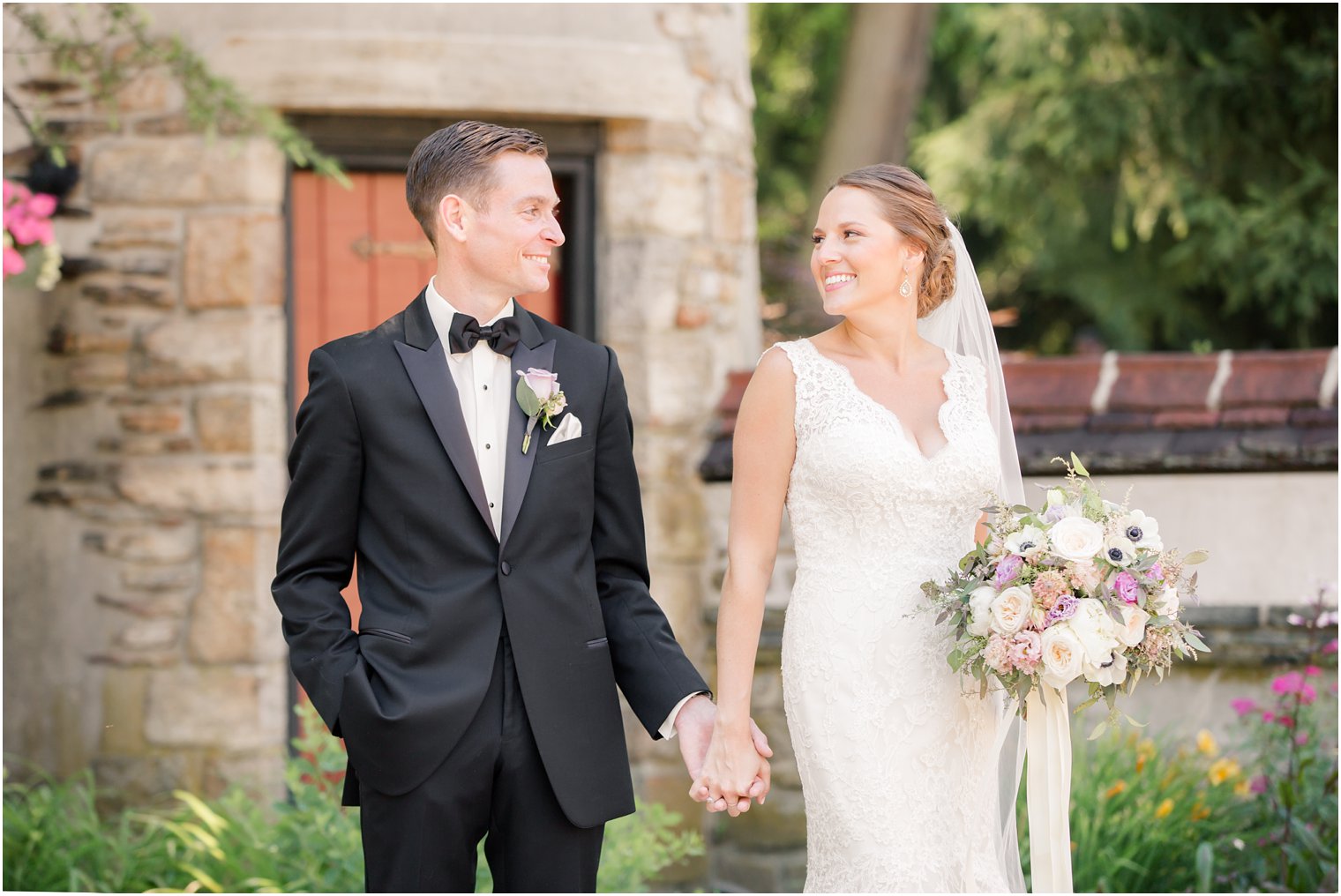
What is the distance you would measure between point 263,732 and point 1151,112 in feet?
25.6

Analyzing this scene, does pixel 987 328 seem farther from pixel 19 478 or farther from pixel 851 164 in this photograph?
pixel 851 164

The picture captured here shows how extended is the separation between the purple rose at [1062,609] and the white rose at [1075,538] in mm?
79

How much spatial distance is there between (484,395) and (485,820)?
0.81 m

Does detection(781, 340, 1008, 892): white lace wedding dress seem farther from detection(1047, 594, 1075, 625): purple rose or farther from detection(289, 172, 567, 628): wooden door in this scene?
detection(289, 172, 567, 628): wooden door

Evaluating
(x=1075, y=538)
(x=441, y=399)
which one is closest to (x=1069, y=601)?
(x=1075, y=538)

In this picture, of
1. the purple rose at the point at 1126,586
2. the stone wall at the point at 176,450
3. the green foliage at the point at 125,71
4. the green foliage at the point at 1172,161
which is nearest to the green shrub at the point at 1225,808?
the purple rose at the point at 1126,586

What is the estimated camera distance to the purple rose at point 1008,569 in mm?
2742

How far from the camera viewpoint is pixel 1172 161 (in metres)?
10.2

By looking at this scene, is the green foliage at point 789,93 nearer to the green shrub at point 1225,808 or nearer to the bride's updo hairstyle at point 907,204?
the green shrub at point 1225,808

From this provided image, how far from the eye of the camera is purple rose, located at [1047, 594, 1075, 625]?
2711mm

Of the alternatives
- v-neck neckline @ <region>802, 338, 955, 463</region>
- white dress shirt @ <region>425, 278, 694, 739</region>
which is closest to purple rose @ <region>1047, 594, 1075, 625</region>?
v-neck neckline @ <region>802, 338, 955, 463</region>

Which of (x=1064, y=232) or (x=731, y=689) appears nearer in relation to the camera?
(x=731, y=689)

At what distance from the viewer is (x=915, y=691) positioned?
297cm

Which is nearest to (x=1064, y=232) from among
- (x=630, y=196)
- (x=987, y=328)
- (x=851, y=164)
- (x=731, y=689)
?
(x=851, y=164)
